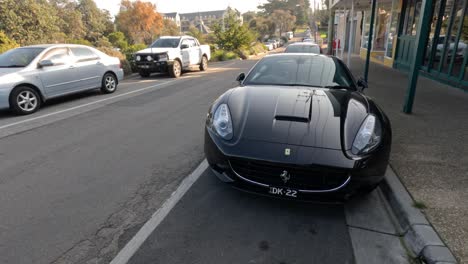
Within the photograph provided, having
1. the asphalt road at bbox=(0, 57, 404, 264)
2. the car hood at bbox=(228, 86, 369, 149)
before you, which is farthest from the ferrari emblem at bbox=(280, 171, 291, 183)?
the asphalt road at bbox=(0, 57, 404, 264)

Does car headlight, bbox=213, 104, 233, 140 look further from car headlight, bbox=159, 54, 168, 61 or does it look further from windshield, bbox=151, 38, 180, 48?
windshield, bbox=151, 38, 180, 48

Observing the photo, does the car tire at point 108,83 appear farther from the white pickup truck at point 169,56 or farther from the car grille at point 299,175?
the car grille at point 299,175

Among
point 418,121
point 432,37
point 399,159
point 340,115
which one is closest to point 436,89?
point 432,37

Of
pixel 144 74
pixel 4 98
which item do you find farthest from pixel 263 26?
pixel 4 98

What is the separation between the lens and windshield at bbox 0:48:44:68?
701 centimetres

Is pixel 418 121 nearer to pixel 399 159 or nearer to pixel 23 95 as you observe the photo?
pixel 399 159

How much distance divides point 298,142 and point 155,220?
1544mm

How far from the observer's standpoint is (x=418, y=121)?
207 inches

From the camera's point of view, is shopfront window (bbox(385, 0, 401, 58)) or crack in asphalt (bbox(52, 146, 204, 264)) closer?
crack in asphalt (bbox(52, 146, 204, 264))

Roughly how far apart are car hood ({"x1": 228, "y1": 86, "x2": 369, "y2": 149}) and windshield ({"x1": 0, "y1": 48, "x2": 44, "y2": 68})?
6.34 meters

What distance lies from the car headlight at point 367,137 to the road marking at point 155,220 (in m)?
1.85

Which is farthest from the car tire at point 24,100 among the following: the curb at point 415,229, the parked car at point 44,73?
the curb at point 415,229

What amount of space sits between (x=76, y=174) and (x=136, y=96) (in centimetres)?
539

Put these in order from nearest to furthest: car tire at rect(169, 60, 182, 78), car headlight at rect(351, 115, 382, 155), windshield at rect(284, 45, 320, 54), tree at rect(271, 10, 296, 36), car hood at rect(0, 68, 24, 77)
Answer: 1. car headlight at rect(351, 115, 382, 155)
2. car hood at rect(0, 68, 24, 77)
3. windshield at rect(284, 45, 320, 54)
4. car tire at rect(169, 60, 182, 78)
5. tree at rect(271, 10, 296, 36)
